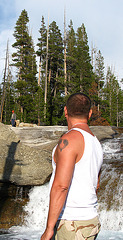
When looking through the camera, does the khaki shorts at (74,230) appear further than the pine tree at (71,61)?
No

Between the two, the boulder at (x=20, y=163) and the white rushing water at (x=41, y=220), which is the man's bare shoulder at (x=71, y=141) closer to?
the white rushing water at (x=41, y=220)

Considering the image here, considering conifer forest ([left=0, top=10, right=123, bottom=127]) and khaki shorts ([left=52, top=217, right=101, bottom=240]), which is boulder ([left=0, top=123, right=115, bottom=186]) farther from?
conifer forest ([left=0, top=10, right=123, bottom=127])

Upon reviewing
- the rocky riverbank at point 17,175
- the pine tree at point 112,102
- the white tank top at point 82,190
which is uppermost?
the pine tree at point 112,102

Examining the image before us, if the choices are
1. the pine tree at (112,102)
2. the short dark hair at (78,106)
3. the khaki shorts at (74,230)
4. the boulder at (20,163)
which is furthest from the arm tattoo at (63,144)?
the pine tree at (112,102)

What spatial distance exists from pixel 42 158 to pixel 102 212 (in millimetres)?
2891

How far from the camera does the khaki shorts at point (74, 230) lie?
5.73 feet

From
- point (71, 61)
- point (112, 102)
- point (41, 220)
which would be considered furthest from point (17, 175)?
point (112, 102)

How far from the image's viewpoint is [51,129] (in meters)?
16.9

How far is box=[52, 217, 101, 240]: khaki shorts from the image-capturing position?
68.7 inches

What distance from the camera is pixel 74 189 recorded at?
176 cm

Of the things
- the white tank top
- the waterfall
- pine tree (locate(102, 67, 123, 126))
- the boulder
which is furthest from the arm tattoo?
pine tree (locate(102, 67, 123, 126))

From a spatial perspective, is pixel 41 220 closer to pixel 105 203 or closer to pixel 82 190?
pixel 105 203

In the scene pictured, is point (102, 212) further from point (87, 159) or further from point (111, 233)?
point (87, 159)

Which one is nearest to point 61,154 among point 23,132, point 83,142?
point 83,142
